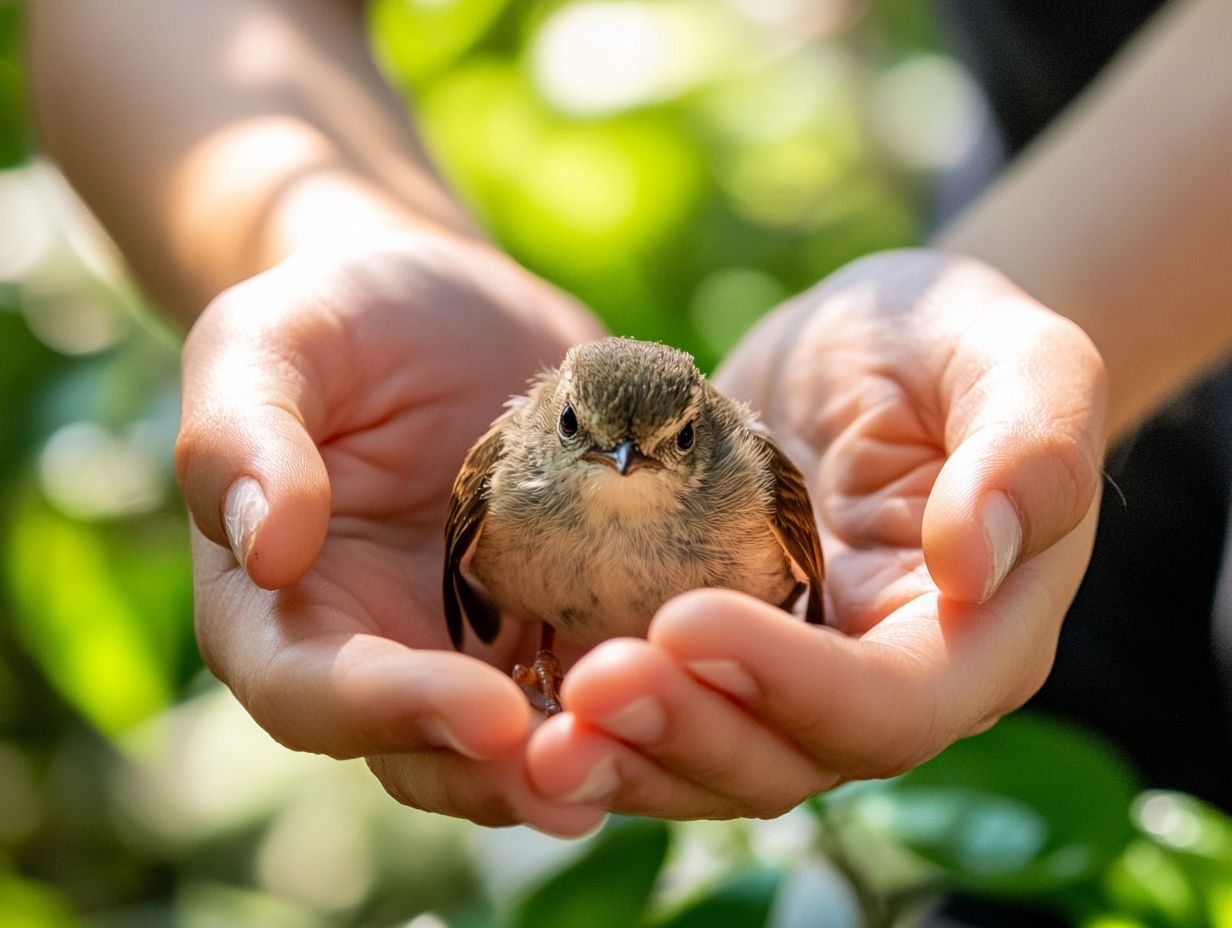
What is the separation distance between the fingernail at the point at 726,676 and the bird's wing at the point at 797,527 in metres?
1.10

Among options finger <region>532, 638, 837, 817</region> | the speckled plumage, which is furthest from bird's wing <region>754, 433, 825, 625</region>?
finger <region>532, 638, 837, 817</region>

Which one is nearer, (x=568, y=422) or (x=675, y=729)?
(x=675, y=729)

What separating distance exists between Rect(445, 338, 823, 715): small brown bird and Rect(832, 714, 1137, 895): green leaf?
2.20 ft

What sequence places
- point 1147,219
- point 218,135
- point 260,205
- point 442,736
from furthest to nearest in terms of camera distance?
point 218,135
point 260,205
point 1147,219
point 442,736

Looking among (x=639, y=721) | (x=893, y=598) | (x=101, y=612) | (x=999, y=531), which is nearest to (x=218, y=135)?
(x=101, y=612)

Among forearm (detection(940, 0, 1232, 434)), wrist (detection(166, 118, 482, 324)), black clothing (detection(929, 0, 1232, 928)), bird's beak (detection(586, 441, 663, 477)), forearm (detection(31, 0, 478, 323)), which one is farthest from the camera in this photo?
black clothing (detection(929, 0, 1232, 928))

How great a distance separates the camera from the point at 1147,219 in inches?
148

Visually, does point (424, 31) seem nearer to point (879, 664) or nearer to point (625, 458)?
point (625, 458)

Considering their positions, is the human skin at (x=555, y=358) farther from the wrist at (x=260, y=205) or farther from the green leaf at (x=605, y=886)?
the green leaf at (x=605, y=886)

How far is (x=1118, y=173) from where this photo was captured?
12.6 feet

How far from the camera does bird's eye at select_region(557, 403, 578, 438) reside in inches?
138

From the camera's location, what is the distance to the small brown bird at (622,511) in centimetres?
328

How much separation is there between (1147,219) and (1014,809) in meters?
1.86

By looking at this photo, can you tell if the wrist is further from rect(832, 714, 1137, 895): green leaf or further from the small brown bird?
rect(832, 714, 1137, 895): green leaf
